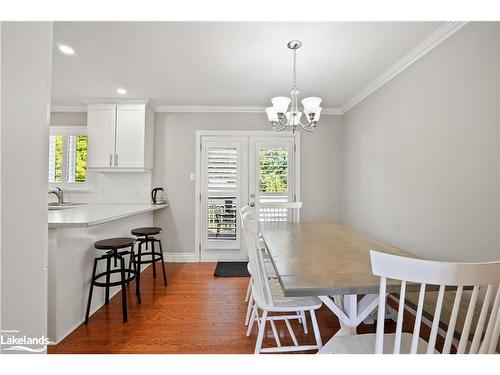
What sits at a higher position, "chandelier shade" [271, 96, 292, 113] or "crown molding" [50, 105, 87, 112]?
"crown molding" [50, 105, 87, 112]

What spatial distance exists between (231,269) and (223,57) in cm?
260

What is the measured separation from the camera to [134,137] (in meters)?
3.53

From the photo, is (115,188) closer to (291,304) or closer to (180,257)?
(180,257)

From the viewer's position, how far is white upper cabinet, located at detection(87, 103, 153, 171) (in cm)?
353

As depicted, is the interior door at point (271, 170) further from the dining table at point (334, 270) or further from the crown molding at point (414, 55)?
the dining table at point (334, 270)

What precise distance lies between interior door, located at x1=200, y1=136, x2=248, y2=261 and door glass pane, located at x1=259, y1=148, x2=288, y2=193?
0.25 meters

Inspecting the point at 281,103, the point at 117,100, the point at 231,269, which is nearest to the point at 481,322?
the point at 281,103

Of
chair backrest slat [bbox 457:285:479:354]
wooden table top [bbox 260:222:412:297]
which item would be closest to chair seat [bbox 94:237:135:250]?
wooden table top [bbox 260:222:412:297]

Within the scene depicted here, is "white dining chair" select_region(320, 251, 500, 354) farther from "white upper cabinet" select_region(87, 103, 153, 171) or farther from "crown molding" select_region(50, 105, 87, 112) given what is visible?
"crown molding" select_region(50, 105, 87, 112)

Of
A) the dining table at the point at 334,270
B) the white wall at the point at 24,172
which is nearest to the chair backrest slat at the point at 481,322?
the dining table at the point at 334,270

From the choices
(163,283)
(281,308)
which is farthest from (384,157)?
(163,283)

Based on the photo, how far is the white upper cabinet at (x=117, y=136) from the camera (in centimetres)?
353
